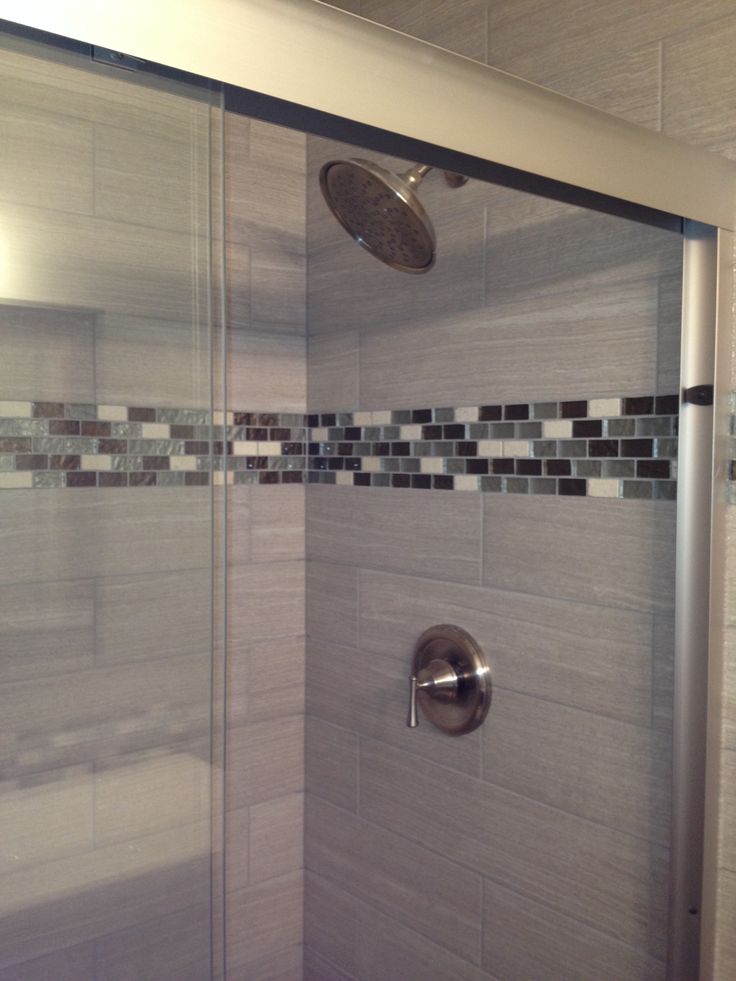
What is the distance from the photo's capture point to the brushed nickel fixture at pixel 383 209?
48.3 inches

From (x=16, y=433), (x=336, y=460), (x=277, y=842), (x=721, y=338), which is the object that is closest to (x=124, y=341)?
(x=16, y=433)

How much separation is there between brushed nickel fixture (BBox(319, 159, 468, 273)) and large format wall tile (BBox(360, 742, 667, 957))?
2.97 feet

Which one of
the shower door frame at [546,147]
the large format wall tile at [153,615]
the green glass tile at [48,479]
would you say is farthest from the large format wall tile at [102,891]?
the shower door frame at [546,147]

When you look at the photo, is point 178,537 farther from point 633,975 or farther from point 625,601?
point 633,975

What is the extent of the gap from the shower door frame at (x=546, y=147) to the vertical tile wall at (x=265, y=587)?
955 mm

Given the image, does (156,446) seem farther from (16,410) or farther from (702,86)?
(702,86)

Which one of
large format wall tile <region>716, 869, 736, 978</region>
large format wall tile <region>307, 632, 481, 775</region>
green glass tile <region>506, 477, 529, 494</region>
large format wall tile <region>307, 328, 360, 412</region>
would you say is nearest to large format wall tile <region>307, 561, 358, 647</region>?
large format wall tile <region>307, 632, 481, 775</region>

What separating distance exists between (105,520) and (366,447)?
44.0 inches

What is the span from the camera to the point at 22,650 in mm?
732

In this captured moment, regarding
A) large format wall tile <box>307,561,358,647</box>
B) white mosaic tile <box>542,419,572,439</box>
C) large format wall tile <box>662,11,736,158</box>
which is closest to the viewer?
large format wall tile <box>662,11,736,158</box>

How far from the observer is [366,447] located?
6.09 ft

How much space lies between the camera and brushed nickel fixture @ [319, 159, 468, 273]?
48.3 inches

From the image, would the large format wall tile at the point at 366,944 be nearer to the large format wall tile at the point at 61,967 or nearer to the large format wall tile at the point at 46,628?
the large format wall tile at the point at 61,967

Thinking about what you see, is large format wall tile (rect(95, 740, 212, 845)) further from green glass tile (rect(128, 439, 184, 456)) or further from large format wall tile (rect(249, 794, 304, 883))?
large format wall tile (rect(249, 794, 304, 883))
